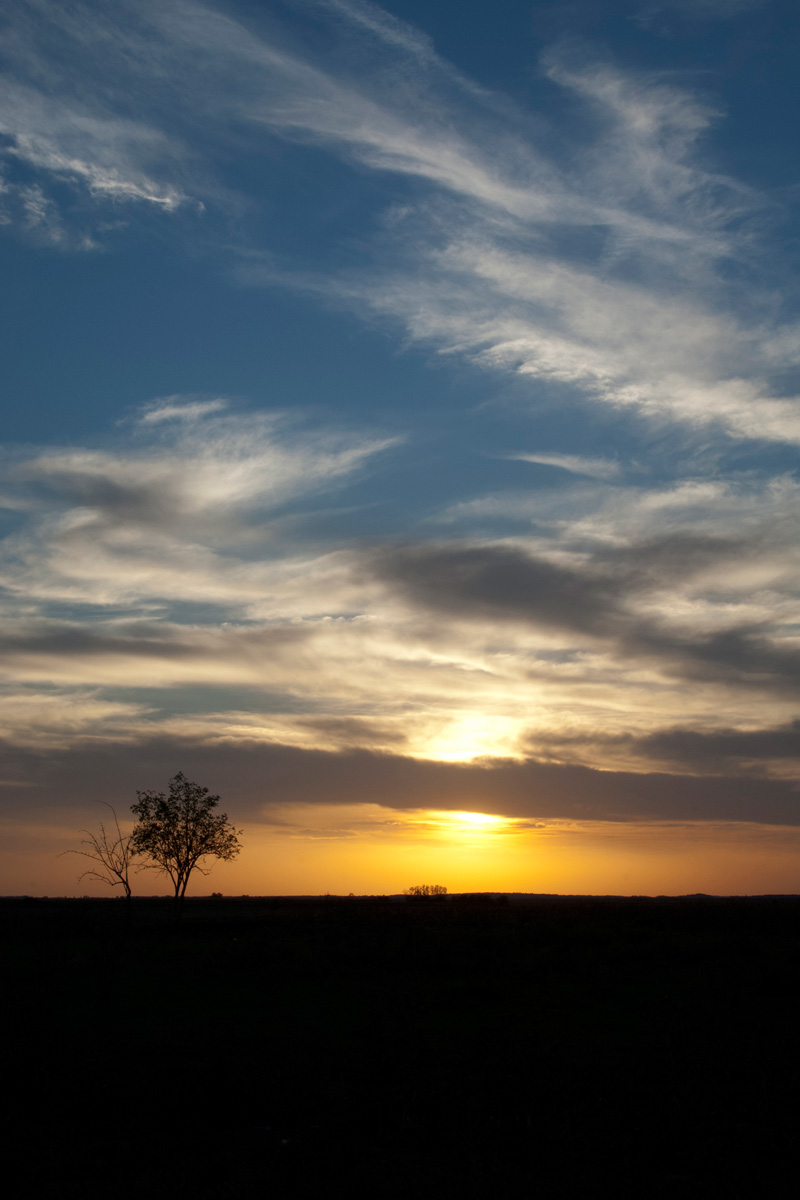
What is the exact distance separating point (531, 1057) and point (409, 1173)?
6090 mm

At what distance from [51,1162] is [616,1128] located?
8241mm

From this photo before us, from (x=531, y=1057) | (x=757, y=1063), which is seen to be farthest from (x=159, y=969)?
(x=757, y=1063)

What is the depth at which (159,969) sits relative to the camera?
3020 centimetres

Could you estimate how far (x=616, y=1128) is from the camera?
12859mm

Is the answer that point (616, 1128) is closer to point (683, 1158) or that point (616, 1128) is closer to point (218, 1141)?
point (683, 1158)

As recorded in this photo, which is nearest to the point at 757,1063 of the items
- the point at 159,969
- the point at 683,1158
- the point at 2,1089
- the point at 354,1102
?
the point at 683,1158

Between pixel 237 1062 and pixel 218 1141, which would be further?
pixel 237 1062

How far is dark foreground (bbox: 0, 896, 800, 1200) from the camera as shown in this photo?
11305 mm

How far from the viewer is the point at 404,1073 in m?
15.4

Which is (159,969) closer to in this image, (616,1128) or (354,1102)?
(354,1102)

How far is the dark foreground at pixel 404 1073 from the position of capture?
37.1 ft

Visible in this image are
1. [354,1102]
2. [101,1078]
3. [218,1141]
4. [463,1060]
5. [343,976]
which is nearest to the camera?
[218,1141]

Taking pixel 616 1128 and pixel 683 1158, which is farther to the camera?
pixel 616 1128

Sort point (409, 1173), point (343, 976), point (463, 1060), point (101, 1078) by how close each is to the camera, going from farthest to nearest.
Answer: point (343, 976)
point (463, 1060)
point (101, 1078)
point (409, 1173)
